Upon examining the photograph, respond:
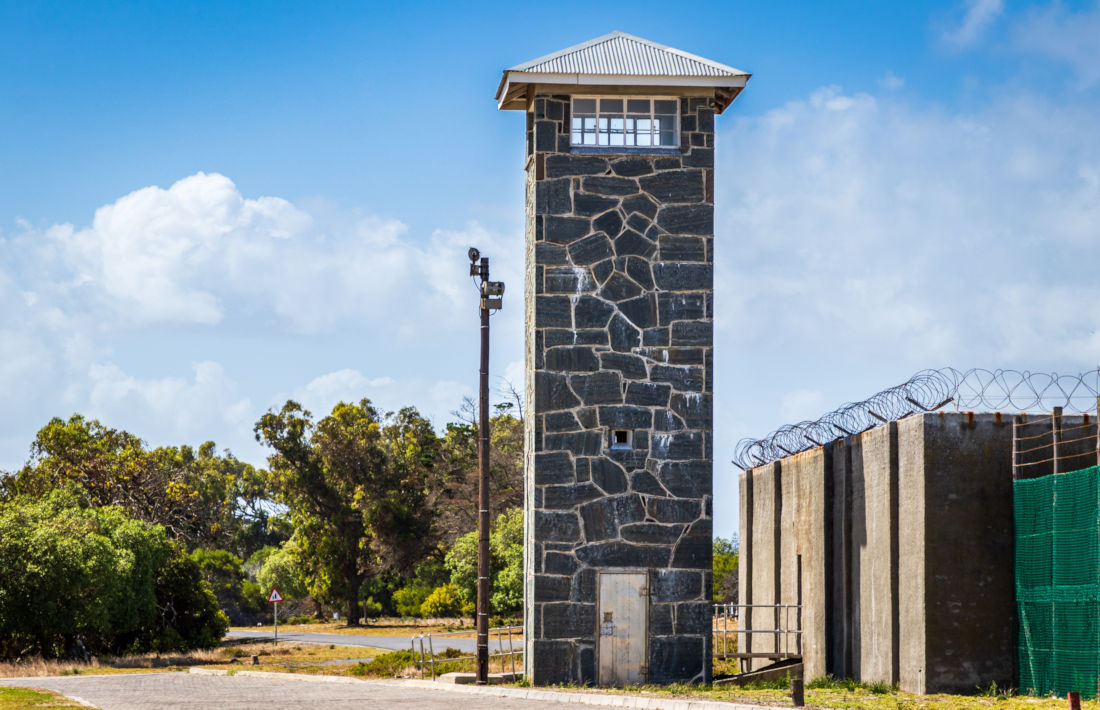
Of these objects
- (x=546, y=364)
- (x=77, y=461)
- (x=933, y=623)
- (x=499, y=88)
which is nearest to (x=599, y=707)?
(x=933, y=623)

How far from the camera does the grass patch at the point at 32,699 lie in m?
17.7

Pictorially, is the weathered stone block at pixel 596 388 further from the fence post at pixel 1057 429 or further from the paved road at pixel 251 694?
the fence post at pixel 1057 429

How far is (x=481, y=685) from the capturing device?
22.2 m

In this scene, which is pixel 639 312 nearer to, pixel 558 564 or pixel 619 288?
pixel 619 288

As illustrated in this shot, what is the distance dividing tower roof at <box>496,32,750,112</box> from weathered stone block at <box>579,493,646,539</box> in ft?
25.2

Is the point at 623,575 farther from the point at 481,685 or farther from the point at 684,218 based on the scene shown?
the point at 684,218

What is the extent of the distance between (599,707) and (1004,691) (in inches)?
236

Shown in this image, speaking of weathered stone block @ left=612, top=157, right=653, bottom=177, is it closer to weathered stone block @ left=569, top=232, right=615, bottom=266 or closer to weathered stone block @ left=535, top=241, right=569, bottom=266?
weathered stone block @ left=569, top=232, right=615, bottom=266

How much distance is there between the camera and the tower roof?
23125 mm

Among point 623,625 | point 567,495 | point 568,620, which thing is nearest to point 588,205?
point 567,495

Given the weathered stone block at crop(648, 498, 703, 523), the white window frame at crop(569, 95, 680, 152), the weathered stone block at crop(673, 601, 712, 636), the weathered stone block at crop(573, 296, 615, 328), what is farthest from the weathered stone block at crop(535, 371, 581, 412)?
the white window frame at crop(569, 95, 680, 152)

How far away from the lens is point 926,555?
18.6 metres

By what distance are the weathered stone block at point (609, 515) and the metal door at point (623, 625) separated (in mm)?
714

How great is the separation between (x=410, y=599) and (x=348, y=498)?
5.92 metres
